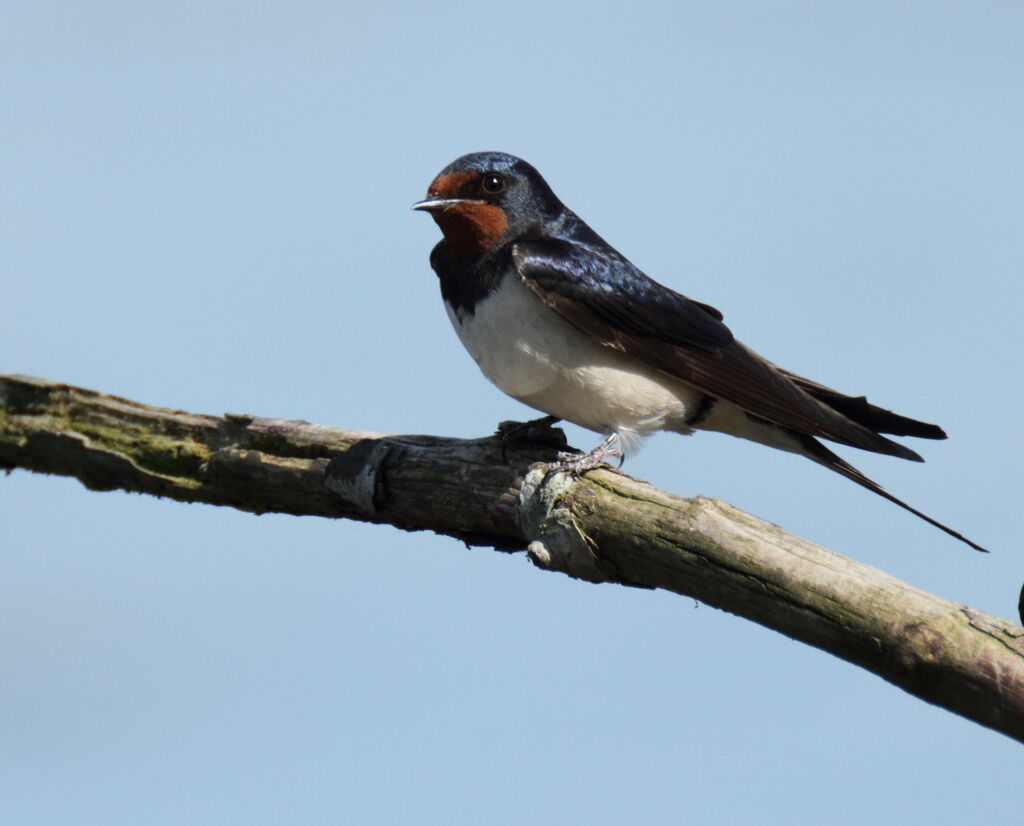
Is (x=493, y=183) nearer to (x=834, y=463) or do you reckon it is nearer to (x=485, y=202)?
(x=485, y=202)

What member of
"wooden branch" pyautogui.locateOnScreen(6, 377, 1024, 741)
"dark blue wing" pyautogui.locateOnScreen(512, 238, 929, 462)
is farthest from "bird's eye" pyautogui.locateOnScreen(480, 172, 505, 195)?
"wooden branch" pyautogui.locateOnScreen(6, 377, 1024, 741)

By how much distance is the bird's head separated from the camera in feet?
13.1

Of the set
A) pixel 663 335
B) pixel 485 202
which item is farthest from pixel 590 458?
pixel 485 202

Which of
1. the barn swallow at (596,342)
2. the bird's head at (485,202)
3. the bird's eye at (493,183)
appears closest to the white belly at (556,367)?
the barn swallow at (596,342)

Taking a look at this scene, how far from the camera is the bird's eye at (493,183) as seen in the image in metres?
4.07

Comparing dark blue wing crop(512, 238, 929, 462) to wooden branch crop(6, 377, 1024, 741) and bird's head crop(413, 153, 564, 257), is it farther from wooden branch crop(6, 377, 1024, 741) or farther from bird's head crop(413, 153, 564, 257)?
wooden branch crop(6, 377, 1024, 741)

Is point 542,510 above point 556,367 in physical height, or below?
below

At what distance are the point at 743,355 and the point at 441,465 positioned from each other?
115 cm

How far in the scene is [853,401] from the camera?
406cm

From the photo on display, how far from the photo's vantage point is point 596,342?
3.80 meters

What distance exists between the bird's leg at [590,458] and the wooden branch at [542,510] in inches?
2.0

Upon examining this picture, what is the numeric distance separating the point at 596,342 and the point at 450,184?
28.3 inches

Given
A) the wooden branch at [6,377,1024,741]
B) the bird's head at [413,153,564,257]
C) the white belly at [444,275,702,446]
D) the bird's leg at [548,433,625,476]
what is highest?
the bird's head at [413,153,564,257]

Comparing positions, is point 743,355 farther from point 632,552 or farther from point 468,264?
point 632,552
